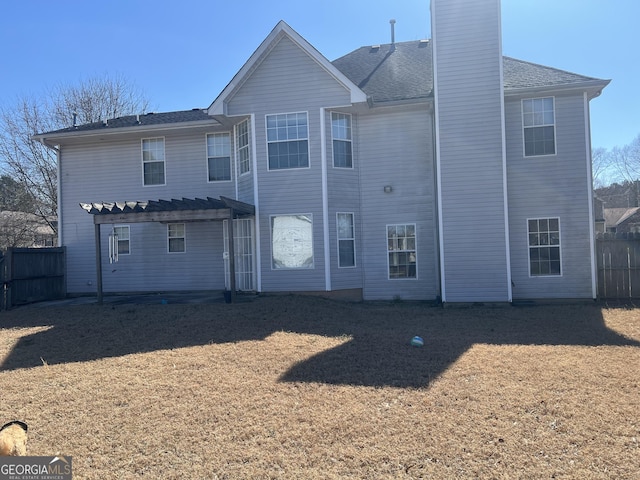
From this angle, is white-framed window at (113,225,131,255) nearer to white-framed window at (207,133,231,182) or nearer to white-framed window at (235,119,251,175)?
white-framed window at (207,133,231,182)

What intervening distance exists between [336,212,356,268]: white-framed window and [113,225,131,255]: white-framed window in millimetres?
7240

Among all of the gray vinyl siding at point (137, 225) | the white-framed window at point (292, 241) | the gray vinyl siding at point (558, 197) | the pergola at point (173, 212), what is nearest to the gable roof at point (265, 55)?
the gray vinyl siding at point (137, 225)

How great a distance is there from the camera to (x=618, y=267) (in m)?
12.4

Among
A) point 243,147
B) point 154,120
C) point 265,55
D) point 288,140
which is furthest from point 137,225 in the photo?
point 265,55

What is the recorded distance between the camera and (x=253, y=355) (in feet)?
22.6

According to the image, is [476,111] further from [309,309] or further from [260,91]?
[309,309]

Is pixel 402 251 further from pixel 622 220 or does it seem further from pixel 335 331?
pixel 622 220

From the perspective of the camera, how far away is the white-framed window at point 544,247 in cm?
1214

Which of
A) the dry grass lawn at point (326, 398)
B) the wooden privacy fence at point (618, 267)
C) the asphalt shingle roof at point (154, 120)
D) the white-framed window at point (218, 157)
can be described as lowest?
the dry grass lawn at point (326, 398)

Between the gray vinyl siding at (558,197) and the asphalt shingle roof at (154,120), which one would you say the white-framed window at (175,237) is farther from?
the gray vinyl siding at (558,197)

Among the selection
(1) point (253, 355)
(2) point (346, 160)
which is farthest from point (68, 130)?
(1) point (253, 355)

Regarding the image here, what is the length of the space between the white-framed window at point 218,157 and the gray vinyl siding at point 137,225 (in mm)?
213

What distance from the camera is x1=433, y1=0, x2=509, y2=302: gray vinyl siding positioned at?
1155cm

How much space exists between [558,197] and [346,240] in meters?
6.04
